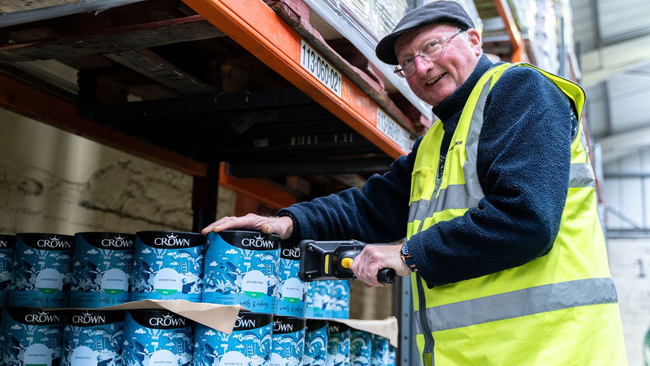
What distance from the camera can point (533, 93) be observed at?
6.32 ft

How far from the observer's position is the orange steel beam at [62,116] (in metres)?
3.49

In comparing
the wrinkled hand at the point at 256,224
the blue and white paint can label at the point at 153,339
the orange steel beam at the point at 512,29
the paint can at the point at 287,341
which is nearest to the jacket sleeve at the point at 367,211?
the wrinkled hand at the point at 256,224

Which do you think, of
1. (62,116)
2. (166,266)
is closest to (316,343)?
(166,266)

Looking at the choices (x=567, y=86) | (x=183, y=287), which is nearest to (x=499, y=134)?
(x=567, y=86)

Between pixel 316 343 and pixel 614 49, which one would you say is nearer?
pixel 316 343

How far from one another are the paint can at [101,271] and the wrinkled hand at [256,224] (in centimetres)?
32

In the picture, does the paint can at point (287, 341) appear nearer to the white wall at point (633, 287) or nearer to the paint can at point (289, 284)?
the paint can at point (289, 284)

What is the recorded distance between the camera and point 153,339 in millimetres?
2189

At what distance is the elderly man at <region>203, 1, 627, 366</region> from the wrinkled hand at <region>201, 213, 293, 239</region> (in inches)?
20.5

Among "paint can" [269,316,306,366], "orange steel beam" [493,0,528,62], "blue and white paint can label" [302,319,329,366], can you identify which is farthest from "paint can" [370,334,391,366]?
"orange steel beam" [493,0,528,62]

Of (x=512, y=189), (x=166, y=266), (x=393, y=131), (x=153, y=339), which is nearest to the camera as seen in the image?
(x=512, y=189)

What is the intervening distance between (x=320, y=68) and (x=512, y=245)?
1.28 meters

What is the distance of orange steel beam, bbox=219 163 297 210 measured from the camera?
5.27 metres

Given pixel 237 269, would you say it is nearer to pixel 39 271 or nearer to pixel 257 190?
pixel 39 271
